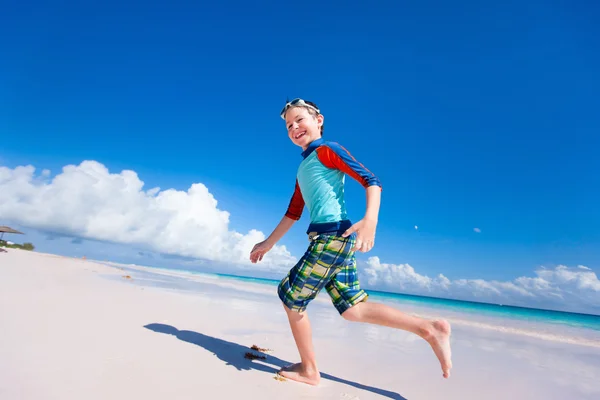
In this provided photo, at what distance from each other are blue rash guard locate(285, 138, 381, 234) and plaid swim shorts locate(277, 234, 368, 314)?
0.10 metres

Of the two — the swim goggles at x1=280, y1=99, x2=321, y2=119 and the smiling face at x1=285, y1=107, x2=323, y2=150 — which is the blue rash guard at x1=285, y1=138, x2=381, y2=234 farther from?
the swim goggles at x1=280, y1=99, x2=321, y2=119

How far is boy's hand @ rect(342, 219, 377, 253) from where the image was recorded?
1.87 metres

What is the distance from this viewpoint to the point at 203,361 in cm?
231

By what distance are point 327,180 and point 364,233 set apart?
1.98 feet

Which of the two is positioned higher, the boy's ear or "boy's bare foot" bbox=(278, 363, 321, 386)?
the boy's ear

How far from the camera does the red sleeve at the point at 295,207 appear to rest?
285 cm

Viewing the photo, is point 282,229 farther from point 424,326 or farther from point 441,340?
point 441,340

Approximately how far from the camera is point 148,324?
10.3 feet

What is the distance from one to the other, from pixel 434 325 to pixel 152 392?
66.9 inches

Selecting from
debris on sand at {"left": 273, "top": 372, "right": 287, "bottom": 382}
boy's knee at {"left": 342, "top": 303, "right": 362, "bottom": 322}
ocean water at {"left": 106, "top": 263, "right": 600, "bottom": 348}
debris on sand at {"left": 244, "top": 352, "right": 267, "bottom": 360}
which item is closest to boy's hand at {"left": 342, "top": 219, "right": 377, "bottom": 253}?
boy's knee at {"left": 342, "top": 303, "right": 362, "bottom": 322}

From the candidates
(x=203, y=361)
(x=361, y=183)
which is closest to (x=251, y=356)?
(x=203, y=361)

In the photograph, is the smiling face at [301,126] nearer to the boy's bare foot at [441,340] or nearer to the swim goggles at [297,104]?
the swim goggles at [297,104]

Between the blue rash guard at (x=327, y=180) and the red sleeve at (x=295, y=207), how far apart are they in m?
0.30

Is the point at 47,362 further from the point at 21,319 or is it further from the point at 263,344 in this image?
the point at 263,344
